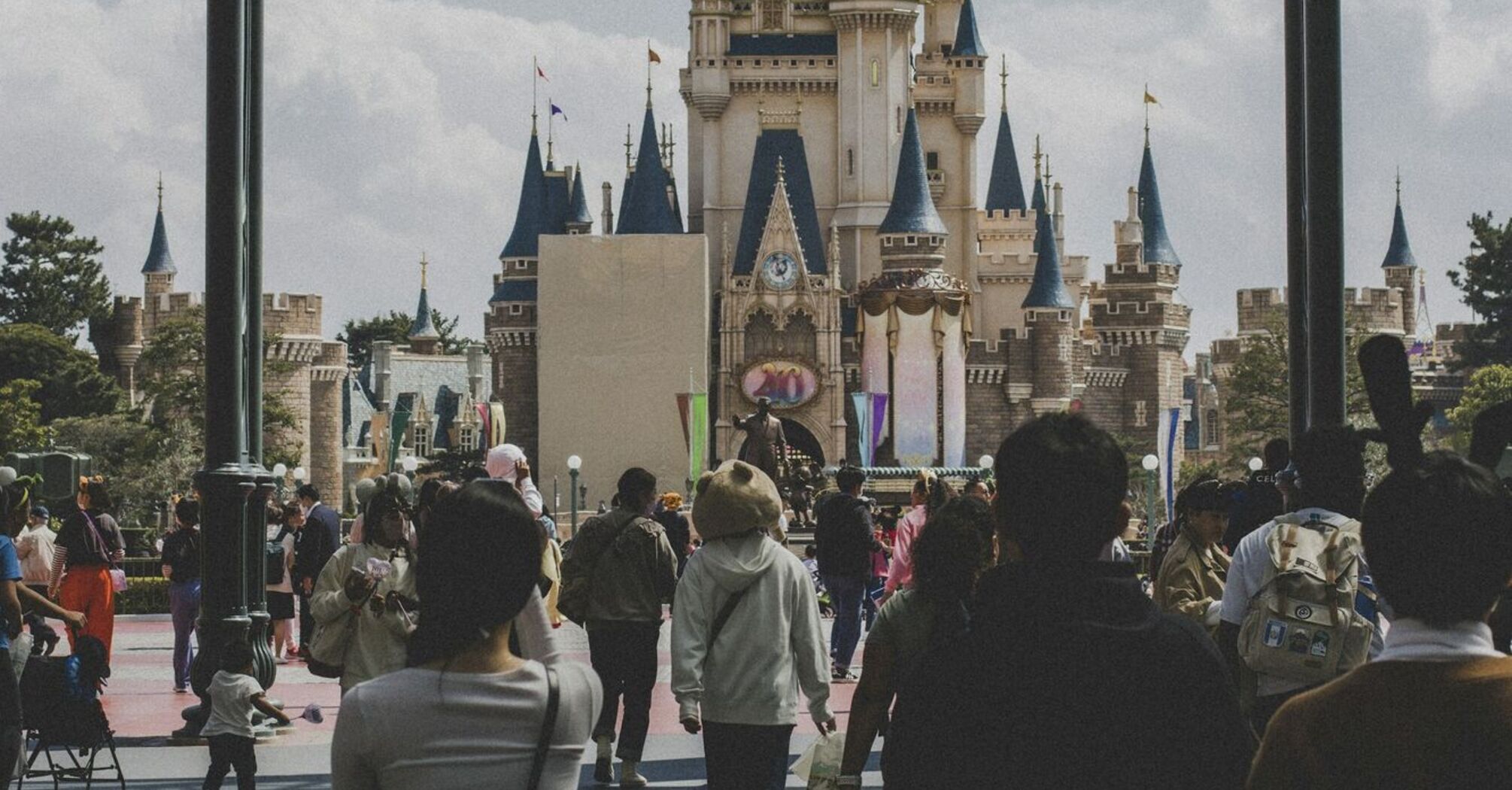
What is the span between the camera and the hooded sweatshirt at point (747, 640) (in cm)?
744

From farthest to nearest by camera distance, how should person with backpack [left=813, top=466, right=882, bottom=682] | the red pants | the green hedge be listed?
the green hedge → person with backpack [left=813, top=466, right=882, bottom=682] → the red pants

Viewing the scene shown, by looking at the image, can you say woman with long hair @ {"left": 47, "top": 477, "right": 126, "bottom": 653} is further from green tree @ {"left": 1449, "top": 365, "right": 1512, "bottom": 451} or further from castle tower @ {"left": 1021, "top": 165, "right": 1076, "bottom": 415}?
castle tower @ {"left": 1021, "top": 165, "right": 1076, "bottom": 415}

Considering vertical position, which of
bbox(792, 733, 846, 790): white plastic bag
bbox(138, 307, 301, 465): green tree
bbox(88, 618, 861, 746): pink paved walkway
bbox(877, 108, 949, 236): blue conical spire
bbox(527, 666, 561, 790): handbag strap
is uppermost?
bbox(877, 108, 949, 236): blue conical spire

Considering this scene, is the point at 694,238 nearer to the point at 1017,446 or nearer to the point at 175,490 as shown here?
the point at 175,490

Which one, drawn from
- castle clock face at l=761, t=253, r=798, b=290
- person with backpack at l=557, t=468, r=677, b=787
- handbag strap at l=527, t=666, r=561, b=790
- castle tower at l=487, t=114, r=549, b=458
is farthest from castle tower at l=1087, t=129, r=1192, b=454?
handbag strap at l=527, t=666, r=561, b=790

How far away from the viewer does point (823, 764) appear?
22.0ft

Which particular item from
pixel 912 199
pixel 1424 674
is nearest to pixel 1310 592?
pixel 1424 674

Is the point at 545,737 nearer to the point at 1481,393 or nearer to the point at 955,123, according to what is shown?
the point at 1481,393

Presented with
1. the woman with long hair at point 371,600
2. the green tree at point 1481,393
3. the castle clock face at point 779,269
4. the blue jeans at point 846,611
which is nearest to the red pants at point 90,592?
the blue jeans at point 846,611

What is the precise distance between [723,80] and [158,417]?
64.4 feet

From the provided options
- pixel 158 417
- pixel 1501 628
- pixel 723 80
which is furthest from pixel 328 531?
pixel 723 80

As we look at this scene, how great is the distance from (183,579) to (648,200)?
52303 mm

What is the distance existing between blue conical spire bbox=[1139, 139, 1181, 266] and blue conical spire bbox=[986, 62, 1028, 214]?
3.99 meters

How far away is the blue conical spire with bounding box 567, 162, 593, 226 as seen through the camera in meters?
72.1
